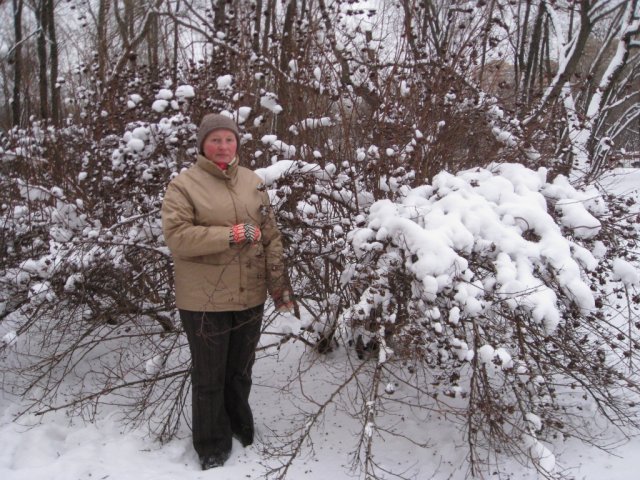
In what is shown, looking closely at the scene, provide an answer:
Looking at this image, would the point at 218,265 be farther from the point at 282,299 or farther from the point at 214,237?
the point at 282,299

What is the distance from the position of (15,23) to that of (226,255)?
46.2 ft

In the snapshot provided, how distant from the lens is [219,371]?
117 inches

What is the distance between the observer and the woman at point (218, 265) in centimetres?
268

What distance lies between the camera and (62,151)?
4414 mm

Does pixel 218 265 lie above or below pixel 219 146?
below

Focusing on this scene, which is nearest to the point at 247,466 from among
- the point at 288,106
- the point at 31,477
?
the point at 31,477

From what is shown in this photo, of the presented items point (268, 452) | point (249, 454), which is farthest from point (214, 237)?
point (249, 454)

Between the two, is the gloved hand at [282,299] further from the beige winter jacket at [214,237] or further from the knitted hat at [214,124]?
the knitted hat at [214,124]

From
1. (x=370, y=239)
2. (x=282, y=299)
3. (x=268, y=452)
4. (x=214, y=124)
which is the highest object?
(x=214, y=124)

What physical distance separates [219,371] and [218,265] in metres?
0.62

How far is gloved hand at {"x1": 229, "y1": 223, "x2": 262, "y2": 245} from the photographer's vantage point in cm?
265

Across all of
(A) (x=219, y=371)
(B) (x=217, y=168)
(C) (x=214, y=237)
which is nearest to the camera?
(C) (x=214, y=237)

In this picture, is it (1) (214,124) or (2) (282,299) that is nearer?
(1) (214,124)

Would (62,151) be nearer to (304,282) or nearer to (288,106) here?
(288,106)
